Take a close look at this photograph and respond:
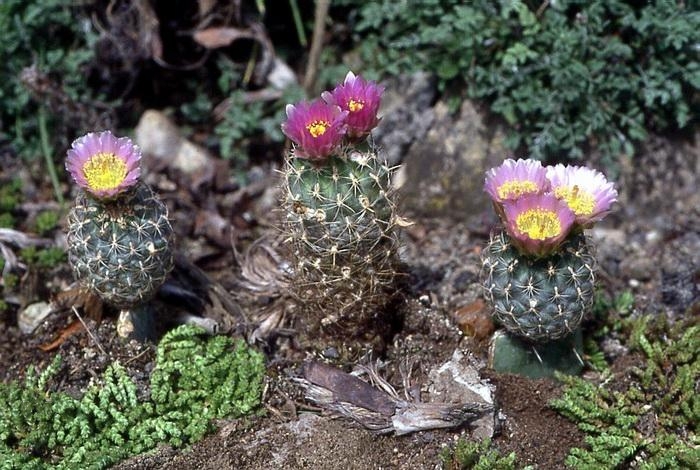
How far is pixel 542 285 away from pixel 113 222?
163 cm

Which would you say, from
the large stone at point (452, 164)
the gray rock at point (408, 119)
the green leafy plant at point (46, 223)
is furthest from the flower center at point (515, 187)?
the green leafy plant at point (46, 223)

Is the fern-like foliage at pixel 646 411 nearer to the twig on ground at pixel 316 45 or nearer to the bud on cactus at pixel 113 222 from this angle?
the bud on cactus at pixel 113 222

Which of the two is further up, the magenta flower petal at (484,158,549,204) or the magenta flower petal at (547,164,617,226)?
the magenta flower petal at (484,158,549,204)

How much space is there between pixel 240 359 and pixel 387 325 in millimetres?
649

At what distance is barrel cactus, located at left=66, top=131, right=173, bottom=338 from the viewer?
3.45 m

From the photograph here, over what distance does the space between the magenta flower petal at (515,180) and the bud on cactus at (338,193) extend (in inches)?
15.6

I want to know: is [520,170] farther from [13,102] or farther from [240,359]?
[13,102]

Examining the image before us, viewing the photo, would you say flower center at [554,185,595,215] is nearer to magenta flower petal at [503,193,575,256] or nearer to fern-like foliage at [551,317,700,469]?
magenta flower petal at [503,193,575,256]

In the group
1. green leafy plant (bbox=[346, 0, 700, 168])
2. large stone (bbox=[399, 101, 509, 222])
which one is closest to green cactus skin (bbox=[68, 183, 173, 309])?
large stone (bbox=[399, 101, 509, 222])

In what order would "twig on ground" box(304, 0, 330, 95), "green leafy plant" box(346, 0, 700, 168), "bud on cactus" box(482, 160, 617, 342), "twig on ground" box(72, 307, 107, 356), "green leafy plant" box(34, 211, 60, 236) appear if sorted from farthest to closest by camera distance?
1. "twig on ground" box(304, 0, 330, 95)
2. "green leafy plant" box(34, 211, 60, 236)
3. "green leafy plant" box(346, 0, 700, 168)
4. "twig on ground" box(72, 307, 107, 356)
5. "bud on cactus" box(482, 160, 617, 342)

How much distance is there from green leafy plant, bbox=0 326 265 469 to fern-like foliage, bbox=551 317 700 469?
4.29 feet

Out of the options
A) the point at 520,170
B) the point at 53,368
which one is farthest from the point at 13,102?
the point at 520,170

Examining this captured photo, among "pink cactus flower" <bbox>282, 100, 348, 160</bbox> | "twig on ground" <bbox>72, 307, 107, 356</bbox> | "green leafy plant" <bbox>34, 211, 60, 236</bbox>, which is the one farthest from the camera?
"green leafy plant" <bbox>34, 211, 60, 236</bbox>

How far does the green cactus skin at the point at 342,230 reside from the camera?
10.9ft
